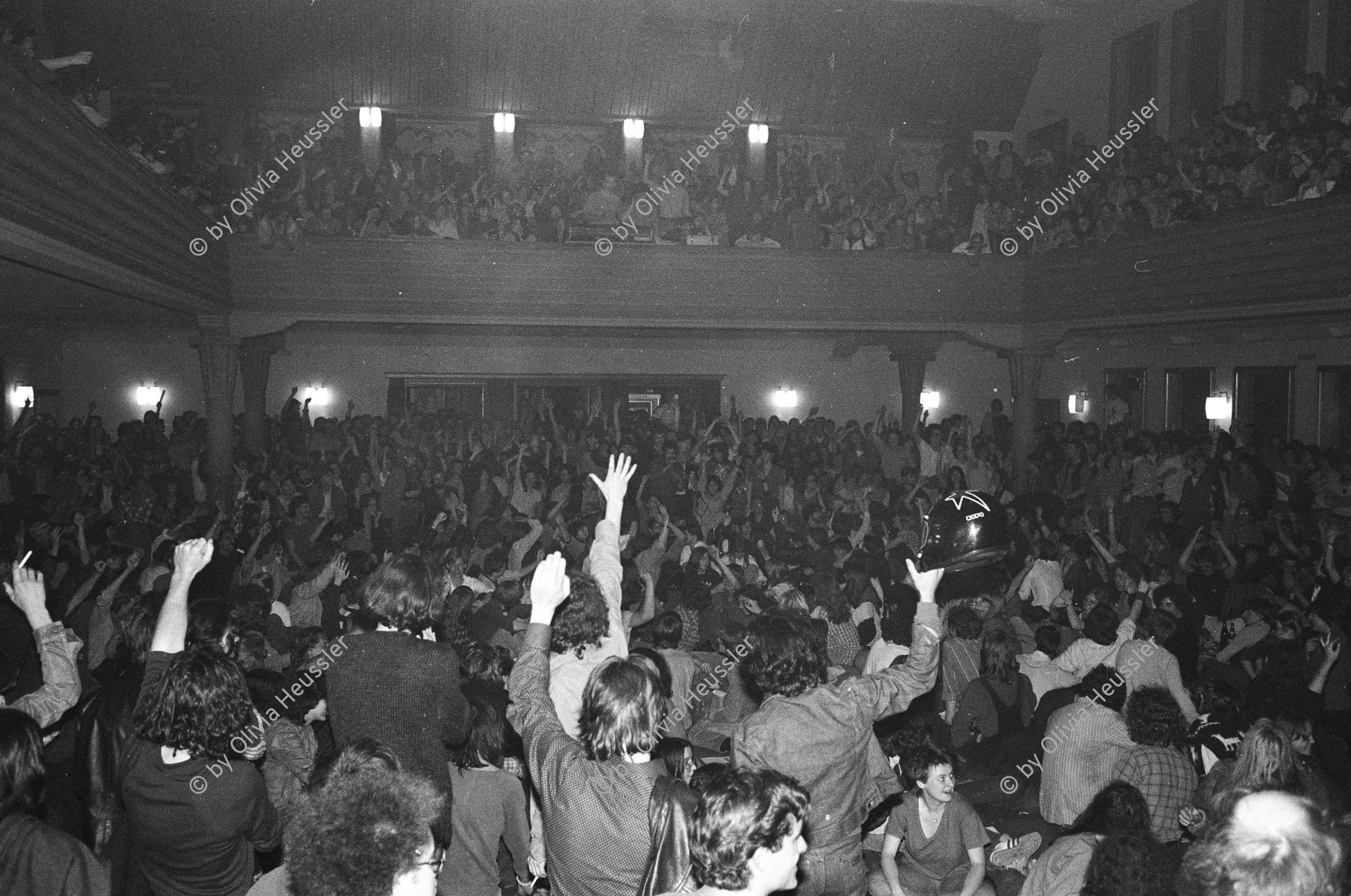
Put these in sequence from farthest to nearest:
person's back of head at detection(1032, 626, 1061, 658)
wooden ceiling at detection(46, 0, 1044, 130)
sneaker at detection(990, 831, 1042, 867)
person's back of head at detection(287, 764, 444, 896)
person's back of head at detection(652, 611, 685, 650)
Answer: wooden ceiling at detection(46, 0, 1044, 130)
person's back of head at detection(1032, 626, 1061, 658)
person's back of head at detection(652, 611, 685, 650)
sneaker at detection(990, 831, 1042, 867)
person's back of head at detection(287, 764, 444, 896)

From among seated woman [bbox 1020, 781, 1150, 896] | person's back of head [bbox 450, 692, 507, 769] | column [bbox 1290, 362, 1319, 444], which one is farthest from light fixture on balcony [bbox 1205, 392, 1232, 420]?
person's back of head [bbox 450, 692, 507, 769]

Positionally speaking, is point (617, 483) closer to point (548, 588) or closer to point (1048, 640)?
point (548, 588)

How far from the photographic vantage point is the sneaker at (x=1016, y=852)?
5109 millimetres

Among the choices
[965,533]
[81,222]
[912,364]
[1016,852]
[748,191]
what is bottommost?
[1016,852]

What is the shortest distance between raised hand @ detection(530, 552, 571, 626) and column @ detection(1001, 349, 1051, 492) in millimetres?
12714

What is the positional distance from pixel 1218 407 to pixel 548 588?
45.5 feet

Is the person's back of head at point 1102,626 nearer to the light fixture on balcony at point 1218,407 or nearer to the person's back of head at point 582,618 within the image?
the person's back of head at point 582,618

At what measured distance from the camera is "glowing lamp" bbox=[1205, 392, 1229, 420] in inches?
567

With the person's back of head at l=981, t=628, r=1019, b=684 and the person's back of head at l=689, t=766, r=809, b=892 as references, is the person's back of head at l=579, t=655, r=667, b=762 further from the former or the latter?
the person's back of head at l=981, t=628, r=1019, b=684

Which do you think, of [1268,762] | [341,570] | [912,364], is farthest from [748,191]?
[1268,762]

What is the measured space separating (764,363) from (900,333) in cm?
357

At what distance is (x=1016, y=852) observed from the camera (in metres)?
5.14

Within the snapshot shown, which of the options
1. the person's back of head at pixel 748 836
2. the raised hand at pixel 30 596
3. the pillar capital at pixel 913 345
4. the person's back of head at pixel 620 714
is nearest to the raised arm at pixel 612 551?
the person's back of head at pixel 620 714

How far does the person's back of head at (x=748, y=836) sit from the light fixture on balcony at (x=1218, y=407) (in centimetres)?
1407
